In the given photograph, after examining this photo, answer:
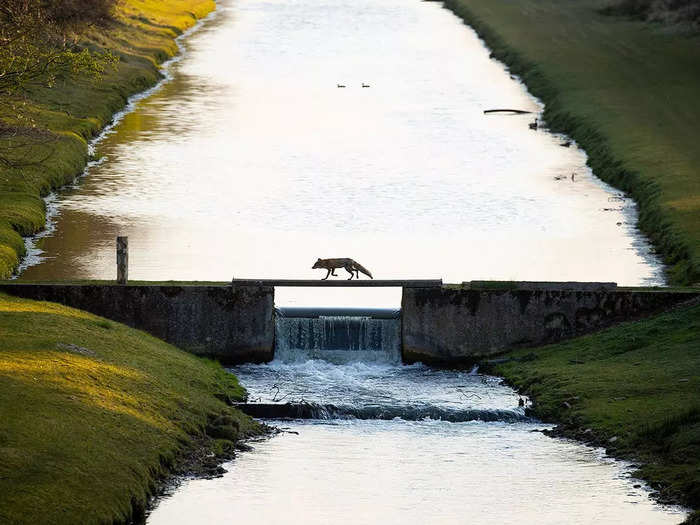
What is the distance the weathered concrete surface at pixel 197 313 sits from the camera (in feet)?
141

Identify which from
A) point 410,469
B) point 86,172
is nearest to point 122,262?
point 410,469

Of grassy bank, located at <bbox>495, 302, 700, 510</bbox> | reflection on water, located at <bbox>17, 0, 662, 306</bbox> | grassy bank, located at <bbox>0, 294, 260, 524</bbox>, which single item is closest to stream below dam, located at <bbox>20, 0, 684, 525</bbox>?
reflection on water, located at <bbox>17, 0, 662, 306</bbox>

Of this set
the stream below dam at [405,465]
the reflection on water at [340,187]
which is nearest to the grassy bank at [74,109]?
the reflection on water at [340,187]

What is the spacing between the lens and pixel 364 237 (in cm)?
5719

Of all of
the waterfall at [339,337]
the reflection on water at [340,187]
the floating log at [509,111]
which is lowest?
the waterfall at [339,337]

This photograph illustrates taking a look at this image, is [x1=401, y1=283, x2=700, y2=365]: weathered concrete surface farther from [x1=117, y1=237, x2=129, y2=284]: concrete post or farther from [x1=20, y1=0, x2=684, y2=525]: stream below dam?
[x1=117, y1=237, x2=129, y2=284]: concrete post

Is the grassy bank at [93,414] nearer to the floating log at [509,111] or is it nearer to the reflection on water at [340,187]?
the reflection on water at [340,187]

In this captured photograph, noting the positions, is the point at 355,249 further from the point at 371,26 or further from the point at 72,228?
the point at 371,26

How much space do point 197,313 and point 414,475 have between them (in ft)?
38.9

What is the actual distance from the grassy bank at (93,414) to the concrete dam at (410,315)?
1.47 meters

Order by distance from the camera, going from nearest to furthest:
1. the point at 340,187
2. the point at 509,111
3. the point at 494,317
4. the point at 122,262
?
the point at 122,262 < the point at 494,317 < the point at 340,187 < the point at 509,111

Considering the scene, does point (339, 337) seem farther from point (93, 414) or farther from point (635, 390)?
point (93, 414)

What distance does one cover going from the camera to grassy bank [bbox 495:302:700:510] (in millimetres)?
33281

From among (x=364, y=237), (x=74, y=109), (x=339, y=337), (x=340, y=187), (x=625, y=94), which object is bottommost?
(x=339, y=337)
